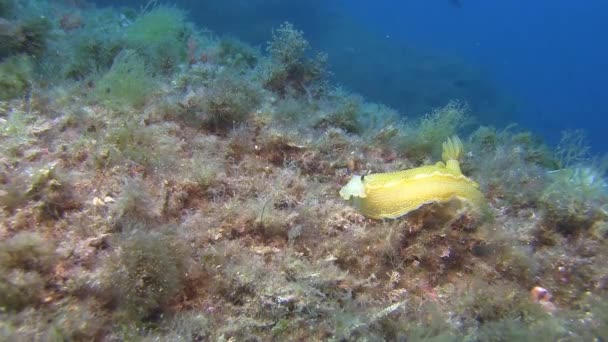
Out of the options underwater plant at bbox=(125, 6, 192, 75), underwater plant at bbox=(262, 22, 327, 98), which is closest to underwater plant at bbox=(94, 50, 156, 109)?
underwater plant at bbox=(125, 6, 192, 75)

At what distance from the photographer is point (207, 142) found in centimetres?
343

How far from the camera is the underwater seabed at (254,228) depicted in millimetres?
2088

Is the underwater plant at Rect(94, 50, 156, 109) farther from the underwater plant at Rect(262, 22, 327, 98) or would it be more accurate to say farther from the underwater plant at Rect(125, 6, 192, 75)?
the underwater plant at Rect(262, 22, 327, 98)

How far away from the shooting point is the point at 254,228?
2.71 meters

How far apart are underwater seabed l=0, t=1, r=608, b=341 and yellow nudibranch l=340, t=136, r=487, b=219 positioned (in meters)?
0.02

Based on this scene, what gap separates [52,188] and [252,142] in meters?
1.68

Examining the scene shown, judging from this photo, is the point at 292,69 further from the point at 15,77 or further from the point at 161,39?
the point at 15,77

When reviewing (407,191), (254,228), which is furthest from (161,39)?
(407,191)

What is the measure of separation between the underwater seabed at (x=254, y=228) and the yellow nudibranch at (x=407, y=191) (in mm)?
20

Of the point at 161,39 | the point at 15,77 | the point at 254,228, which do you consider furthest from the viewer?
the point at 161,39

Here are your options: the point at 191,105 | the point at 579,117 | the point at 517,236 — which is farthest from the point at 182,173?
the point at 579,117

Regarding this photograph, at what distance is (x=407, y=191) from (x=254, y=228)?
1.23 metres

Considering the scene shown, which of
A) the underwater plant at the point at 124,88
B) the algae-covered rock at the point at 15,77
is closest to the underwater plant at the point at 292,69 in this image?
the underwater plant at the point at 124,88

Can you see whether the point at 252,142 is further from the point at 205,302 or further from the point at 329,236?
the point at 205,302
